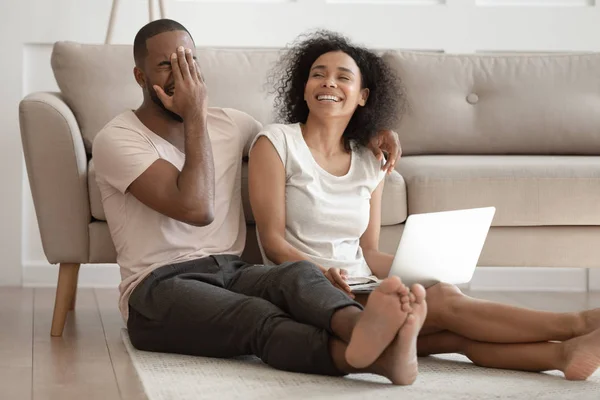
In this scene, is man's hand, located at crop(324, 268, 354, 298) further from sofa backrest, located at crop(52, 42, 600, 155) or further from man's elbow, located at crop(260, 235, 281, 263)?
sofa backrest, located at crop(52, 42, 600, 155)

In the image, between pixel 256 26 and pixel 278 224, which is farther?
pixel 256 26

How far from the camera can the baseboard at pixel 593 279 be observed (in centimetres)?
388

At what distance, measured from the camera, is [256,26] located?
12.1 feet

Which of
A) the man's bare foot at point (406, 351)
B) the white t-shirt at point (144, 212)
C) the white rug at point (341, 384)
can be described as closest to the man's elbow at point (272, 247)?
the white t-shirt at point (144, 212)

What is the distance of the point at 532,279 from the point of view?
3910 mm

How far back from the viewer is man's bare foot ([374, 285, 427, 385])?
169cm

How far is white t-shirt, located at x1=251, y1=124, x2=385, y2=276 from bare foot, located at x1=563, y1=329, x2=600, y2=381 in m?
0.56

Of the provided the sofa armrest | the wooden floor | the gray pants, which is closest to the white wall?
the wooden floor

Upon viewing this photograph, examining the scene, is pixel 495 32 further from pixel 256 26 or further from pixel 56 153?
pixel 56 153

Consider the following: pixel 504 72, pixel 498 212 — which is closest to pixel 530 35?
pixel 504 72

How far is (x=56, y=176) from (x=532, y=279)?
2092mm

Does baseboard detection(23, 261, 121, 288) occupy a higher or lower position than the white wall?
lower

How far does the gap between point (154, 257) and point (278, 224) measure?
0.95 ft

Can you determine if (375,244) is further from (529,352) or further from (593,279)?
(593,279)
